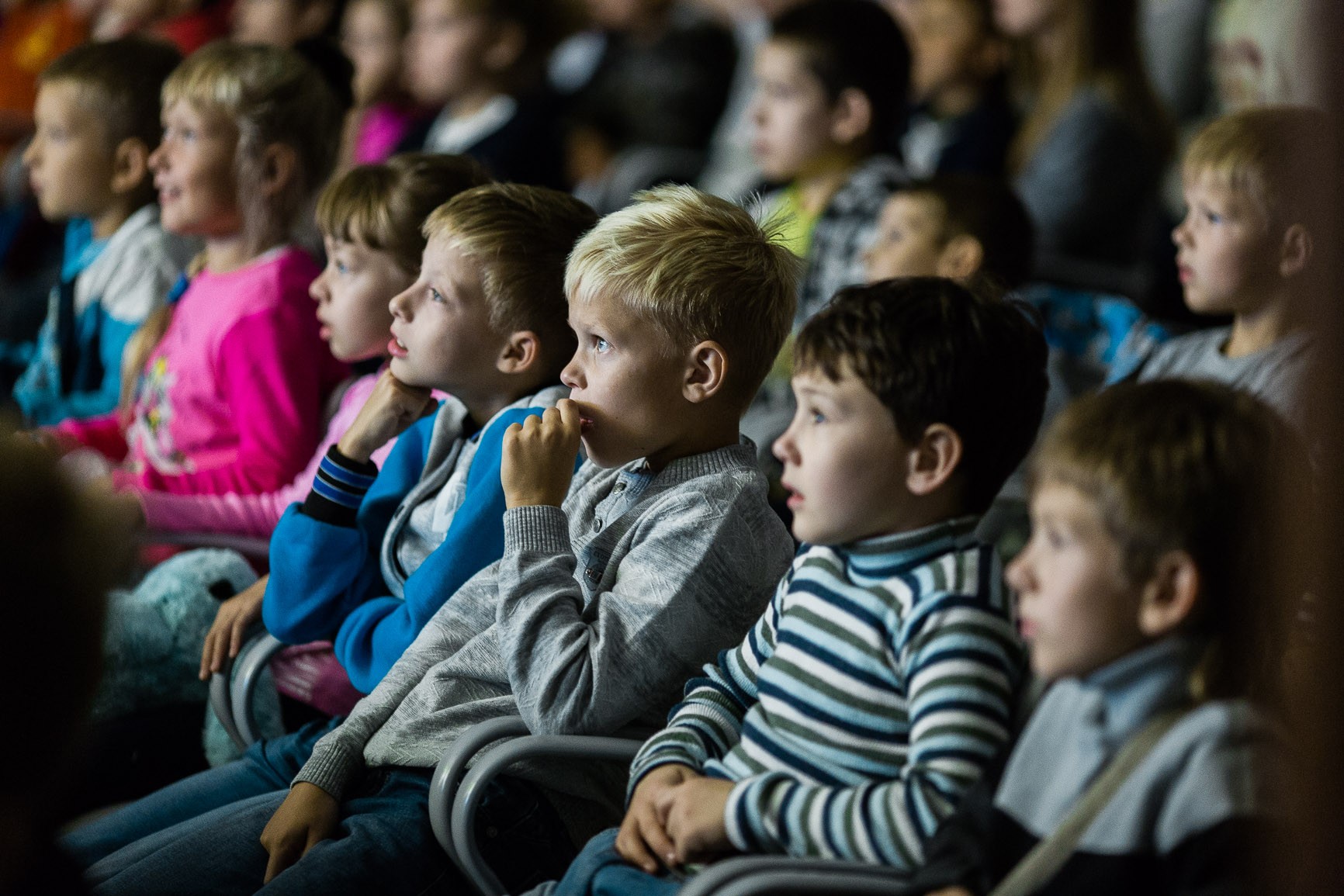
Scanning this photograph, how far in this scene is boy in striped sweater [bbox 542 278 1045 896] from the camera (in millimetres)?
1271

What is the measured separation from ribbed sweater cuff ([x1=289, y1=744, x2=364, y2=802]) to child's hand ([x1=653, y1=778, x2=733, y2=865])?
479mm

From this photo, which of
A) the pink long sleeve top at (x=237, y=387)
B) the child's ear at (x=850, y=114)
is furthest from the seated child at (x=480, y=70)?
the pink long sleeve top at (x=237, y=387)

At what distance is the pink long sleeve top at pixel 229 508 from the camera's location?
2320 mm

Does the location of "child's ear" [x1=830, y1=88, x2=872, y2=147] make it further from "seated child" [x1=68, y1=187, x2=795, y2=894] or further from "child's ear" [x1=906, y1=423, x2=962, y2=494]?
"child's ear" [x1=906, y1=423, x2=962, y2=494]

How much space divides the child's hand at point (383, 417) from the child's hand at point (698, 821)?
755 millimetres

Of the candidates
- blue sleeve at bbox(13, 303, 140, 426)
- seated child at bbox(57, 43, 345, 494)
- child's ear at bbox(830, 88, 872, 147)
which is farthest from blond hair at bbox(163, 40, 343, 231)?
child's ear at bbox(830, 88, 872, 147)

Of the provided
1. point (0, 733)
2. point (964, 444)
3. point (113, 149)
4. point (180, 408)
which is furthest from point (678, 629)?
point (113, 149)

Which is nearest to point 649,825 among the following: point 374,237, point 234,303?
point 374,237

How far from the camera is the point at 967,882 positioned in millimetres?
1191

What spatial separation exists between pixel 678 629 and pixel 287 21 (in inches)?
152

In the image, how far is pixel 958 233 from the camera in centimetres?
287

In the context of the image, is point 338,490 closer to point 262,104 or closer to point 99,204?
point 262,104

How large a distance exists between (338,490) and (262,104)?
0.97 m

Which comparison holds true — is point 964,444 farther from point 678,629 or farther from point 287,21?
point 287,21
